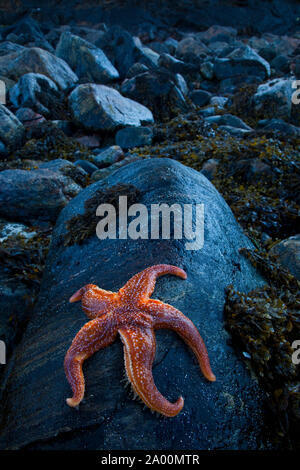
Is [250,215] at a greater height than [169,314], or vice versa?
[169,314]

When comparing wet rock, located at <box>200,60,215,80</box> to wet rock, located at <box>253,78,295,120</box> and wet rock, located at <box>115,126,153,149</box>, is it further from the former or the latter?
wet rock, located at <box>115,126,153,149</box>

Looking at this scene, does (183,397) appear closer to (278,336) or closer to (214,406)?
(214,406)

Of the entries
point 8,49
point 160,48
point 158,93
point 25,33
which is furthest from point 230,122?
point 25,33

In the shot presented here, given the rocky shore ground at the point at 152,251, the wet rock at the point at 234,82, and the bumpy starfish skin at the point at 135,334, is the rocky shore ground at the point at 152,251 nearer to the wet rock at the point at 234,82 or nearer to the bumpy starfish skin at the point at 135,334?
the bumpy starfish skin at the point at 135,334

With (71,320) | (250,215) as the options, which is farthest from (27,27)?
(71,320)

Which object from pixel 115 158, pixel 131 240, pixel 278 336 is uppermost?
pixel 131 240

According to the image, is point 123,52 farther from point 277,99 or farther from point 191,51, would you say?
point 277,99
